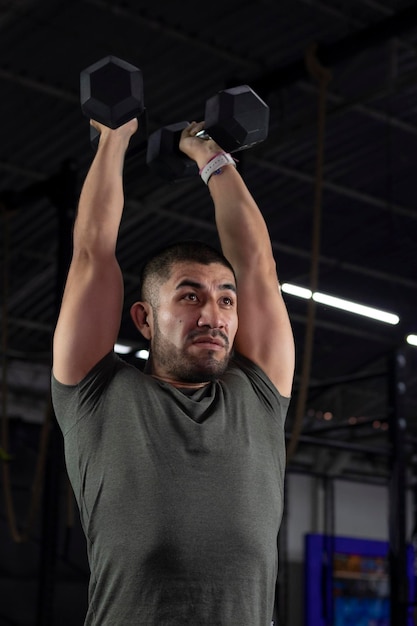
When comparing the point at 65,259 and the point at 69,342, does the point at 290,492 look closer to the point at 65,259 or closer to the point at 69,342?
the point at 65,259

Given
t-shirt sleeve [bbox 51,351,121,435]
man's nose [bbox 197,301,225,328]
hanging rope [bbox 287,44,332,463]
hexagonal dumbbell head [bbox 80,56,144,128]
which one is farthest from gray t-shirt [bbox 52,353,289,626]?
hanging rope [bbox 287,44,332,463]

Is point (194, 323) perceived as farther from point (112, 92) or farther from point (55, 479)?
point (55, 479)

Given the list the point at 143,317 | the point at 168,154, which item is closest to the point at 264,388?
the point at 143,317

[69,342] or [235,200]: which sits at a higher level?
[235,200]

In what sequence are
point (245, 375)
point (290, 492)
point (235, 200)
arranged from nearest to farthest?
point (245, 375) → point (235, 200) → point (290, 492)

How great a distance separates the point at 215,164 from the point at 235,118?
13cm

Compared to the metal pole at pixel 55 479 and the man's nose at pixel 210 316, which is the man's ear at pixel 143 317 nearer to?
the man's nose at pixel 210 316

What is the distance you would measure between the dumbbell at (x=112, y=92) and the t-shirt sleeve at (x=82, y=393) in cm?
42

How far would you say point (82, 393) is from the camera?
155 cm

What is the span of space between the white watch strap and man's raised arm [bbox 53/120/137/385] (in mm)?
216

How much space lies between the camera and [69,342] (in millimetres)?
1553

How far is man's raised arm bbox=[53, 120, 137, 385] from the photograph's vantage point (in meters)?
1.56

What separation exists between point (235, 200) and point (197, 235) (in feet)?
21.1

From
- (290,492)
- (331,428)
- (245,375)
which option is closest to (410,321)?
(331,428)
